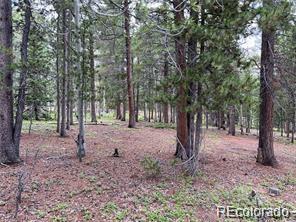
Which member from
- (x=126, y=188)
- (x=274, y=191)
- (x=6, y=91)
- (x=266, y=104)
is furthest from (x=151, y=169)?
(x=266, y=104)

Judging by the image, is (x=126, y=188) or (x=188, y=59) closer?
(x=126, y=188)

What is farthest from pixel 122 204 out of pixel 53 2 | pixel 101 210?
pixel 53 2

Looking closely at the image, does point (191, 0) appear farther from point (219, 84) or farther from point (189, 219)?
point (189, 219)

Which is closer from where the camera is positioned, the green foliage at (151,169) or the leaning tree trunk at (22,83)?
the green foliage at (151,169)

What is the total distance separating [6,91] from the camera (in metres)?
6.62

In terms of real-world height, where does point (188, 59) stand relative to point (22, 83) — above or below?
above

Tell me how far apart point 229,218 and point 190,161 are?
186 cm

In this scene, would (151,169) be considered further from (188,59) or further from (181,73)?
(188,59)

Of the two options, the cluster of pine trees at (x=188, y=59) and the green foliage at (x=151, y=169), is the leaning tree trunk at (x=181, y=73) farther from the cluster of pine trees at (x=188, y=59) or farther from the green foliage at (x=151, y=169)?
the green foliage at (x=151, y=169)

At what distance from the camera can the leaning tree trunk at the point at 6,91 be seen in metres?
6.57

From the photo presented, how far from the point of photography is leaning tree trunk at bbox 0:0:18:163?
657cm

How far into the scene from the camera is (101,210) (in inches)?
187

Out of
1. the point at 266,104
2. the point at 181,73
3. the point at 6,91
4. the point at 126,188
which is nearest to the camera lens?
the point at 126,188

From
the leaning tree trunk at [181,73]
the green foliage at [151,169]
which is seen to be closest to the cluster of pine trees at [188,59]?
the leaning tree trunk at [181,73]
